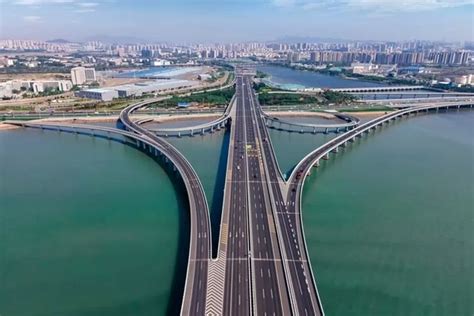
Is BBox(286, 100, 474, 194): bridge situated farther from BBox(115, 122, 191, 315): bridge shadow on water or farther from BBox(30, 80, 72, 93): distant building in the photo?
BBox(30, 80, 72, 93): distant building

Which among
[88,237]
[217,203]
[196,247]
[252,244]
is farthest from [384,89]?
[88,237]

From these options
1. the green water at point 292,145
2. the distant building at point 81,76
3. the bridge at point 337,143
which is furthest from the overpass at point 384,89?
the distant building at point 81,76

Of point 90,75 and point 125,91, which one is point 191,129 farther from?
point 90,75

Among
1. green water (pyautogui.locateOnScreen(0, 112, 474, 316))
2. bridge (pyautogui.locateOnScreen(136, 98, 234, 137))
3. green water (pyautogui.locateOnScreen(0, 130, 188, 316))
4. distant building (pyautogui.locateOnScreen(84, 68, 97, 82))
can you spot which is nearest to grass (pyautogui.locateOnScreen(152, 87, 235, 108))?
bridge (pyautogui.locateOnScreen(136, 98, 234, 137))

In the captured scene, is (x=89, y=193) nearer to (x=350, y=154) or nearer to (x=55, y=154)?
(x=55, y=154)

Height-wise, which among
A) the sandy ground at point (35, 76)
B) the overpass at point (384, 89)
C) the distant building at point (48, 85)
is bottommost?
the overpass at point (384, 89)

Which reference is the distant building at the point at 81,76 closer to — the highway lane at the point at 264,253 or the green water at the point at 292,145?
the green water at the point at 292,145
